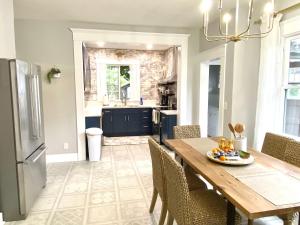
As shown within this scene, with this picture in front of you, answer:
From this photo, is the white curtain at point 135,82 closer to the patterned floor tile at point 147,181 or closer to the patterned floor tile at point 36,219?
the patterned floor tile at point 147,181

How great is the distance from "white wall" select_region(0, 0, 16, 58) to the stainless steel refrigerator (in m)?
0.31

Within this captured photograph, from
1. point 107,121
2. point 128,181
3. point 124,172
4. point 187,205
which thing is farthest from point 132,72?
point 187,205

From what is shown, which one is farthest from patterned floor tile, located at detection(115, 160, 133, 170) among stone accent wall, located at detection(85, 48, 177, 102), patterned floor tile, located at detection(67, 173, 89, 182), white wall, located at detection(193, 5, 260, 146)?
stone accent wall, located at detection(85, 48, 177, 102)

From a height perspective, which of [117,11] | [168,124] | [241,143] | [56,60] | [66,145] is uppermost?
[117,11]

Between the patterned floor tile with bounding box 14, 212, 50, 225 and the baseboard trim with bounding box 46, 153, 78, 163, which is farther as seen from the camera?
the baseboard trim with bounding box 46, 153, 78, 163

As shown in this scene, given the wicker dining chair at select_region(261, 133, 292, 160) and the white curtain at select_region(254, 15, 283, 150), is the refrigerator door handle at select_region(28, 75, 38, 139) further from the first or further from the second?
the white curtain at select_region(254, 15, 283, 150)

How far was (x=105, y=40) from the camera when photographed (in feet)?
13.3

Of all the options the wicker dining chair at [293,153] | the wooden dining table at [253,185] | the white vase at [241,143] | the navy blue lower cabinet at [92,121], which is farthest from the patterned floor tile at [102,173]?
the wicker dining chair at [293,153]

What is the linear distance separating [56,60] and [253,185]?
3.73m

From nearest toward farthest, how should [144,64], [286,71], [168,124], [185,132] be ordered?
[286,71]
[185,132]
[168,124]
[144,64]

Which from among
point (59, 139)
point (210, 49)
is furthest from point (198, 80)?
point (59, 139)

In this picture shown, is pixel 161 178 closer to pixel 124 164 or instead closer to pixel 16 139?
pixel 16 139

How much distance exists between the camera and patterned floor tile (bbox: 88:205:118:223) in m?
2.29

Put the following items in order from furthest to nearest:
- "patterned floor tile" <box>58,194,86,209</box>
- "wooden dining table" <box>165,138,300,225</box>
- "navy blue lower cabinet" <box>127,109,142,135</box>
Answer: "navy blue lower cabinet" <box>127,109,142,135</box> → "patterned floor tile" <box>58,194,86,209</box> → "wooden dining table" <box>165,138,300,225</box>
